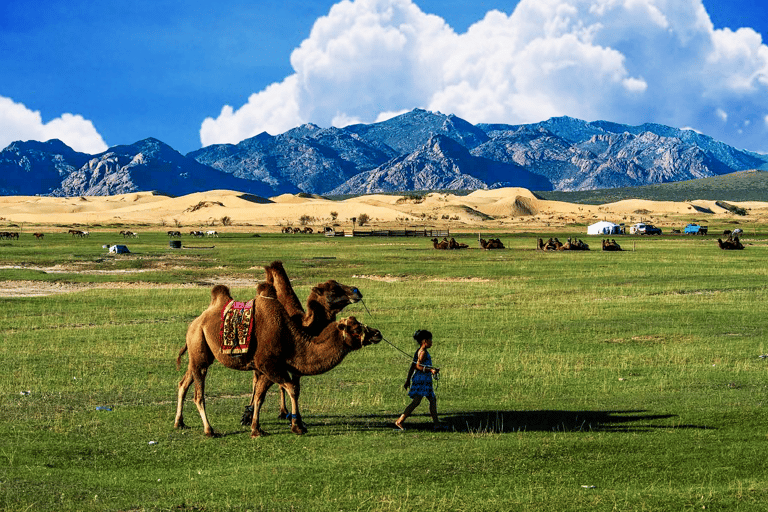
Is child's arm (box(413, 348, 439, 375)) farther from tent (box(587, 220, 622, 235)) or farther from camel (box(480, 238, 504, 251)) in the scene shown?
tent (box(587, 220, 622, 235))

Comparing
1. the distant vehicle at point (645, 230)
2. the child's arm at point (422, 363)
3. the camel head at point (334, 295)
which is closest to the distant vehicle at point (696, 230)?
the distant vehicle at point (645, 230)

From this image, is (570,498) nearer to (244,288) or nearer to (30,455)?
(30,455)

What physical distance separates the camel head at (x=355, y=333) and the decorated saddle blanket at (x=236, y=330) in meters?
Result: 1.68

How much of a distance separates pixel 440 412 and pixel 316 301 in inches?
163

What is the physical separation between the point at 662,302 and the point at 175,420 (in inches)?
1086

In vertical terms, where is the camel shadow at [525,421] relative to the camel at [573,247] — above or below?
below

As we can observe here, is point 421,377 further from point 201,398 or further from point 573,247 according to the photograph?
point 573,247

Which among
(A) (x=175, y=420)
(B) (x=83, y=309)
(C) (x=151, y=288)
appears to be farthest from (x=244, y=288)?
(A) (x=175, y=420)

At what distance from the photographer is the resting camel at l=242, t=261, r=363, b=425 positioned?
14.2 m

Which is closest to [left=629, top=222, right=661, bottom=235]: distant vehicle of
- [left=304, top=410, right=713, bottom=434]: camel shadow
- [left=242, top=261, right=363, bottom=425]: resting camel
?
[left=304, top=410, right=713, bottom=434]: camel shadow

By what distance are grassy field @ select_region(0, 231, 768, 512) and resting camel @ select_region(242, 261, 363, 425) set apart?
203 cm

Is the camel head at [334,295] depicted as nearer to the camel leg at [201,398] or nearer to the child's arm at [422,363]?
the child's arm at [422,363]

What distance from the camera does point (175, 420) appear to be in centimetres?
1576

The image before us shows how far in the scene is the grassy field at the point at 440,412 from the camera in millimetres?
11492
